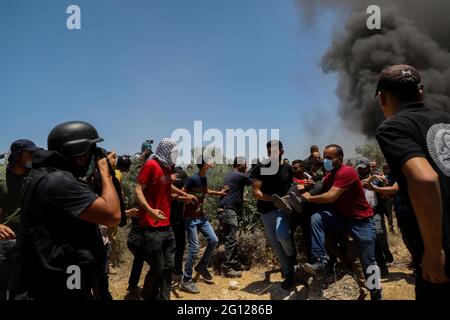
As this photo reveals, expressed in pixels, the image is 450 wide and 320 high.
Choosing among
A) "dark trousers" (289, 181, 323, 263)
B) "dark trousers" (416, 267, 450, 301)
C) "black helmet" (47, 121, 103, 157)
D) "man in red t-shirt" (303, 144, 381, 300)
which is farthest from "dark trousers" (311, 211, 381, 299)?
"black helmet" (47, 121, 103, 157)

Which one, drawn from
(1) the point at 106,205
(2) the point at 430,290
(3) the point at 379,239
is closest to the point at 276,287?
(3) the point at 379,239

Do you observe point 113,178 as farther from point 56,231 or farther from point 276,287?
point 276,287

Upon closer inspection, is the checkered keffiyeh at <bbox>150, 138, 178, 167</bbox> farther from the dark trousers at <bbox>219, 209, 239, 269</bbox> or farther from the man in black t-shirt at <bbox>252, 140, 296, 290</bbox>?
the dark trousers at <bbox>219, 209, 239, 269</bbox>

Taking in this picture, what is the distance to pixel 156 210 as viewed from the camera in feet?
12.5

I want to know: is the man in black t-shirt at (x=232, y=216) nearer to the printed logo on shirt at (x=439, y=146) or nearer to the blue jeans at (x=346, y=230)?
the blue jeans at (x=346, y=230)

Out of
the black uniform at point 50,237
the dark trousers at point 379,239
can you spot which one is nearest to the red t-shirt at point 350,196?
the dark trousers at point 379,239

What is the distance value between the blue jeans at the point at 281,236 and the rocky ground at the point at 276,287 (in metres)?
0.38

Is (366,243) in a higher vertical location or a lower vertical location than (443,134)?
lower

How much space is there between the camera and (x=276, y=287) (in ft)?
17.4

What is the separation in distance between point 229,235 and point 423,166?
4588mm

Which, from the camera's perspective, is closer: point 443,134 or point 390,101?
point 443,134

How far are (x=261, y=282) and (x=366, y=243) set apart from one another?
6.52ft
